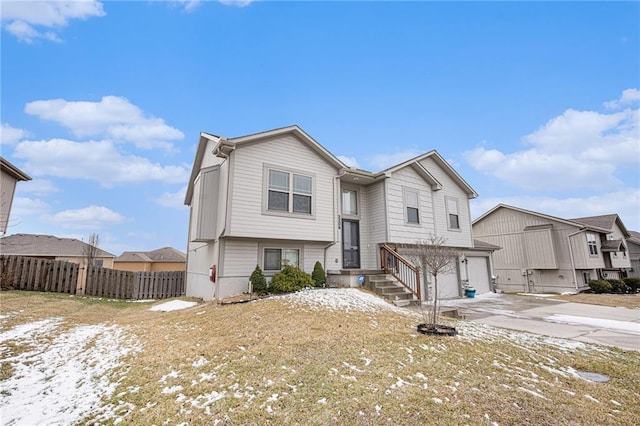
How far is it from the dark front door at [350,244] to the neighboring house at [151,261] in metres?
31.2

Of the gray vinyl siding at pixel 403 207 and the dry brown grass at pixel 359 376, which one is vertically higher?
the gray vinyl siding at pixel 403 207

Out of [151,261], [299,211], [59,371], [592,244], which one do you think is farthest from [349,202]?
[151,261]

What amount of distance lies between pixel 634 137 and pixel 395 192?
1419 cm

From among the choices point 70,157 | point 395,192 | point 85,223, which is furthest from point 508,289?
point 85,223

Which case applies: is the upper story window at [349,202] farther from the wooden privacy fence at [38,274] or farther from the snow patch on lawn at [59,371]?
the wooden privacy fence at [38,274]

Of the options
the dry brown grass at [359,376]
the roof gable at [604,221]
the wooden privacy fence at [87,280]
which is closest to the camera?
the dry brown grass at [359,376]

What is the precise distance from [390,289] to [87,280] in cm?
1431

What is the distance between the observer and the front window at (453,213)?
16516mm

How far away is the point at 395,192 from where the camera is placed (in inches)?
558

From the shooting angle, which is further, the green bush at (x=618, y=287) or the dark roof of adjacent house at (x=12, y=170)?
the green bush at (x=618, y=287)

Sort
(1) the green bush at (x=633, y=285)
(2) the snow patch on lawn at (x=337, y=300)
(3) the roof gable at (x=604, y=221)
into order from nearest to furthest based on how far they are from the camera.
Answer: (2) the snow patch on lawn at (x=337, y=300), (1) the green bush at (x=633, y=285), (3) the roof gable at (x=604, y=221)

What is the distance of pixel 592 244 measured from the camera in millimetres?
23469

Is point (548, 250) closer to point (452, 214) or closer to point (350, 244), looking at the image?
point (452, 214)

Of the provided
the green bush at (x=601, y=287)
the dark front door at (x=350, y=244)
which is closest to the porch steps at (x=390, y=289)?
the dark front door at (x=350, y=244)
